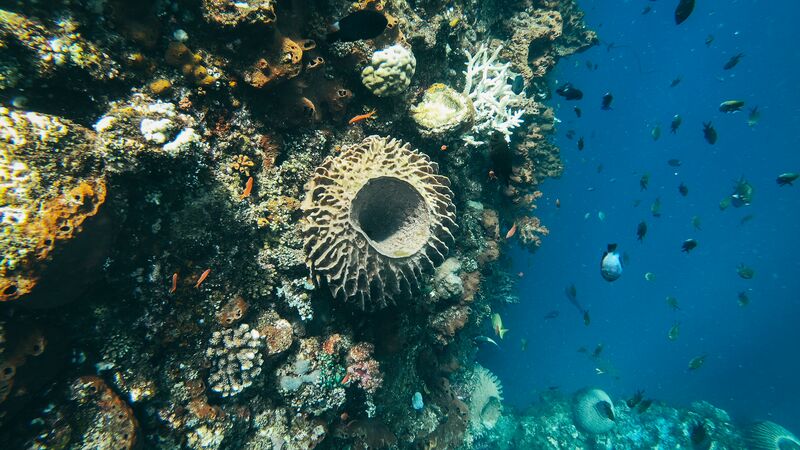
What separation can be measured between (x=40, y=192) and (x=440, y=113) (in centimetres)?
414

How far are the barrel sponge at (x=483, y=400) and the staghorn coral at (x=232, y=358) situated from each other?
778cm

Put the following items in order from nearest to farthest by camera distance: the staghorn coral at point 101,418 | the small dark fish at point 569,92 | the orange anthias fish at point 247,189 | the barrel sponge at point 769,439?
the staghorn coral at point 101,418 < the orange anthias fish at point 247,189 < the small dark fish at point 569,92 < the barrel sponge at point 769,439

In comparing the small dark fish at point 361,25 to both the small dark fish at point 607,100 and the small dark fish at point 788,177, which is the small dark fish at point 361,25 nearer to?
the small dark fish at point 607,100

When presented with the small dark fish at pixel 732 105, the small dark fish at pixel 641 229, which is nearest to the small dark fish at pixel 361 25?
the small dark fish at pixel 641 229

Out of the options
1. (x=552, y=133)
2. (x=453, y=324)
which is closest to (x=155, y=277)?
(x=453, y=324)

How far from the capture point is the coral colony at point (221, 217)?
2.51m

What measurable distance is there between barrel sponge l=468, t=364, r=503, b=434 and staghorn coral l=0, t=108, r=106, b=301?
9.74m

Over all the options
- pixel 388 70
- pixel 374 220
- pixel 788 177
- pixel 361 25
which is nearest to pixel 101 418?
pixel 374 220

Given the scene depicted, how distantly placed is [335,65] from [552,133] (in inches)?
324

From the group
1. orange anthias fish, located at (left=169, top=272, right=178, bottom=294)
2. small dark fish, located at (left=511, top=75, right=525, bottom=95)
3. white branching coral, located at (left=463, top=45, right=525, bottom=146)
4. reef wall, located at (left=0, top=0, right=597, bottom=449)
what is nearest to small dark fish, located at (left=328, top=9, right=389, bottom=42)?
reef wall, located at (left=0, top=0, right=597, bottom=449)

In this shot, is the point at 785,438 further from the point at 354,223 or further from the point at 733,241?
the point at 733,241

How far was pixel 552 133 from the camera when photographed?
1021cm

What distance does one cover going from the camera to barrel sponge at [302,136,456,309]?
3.59 m

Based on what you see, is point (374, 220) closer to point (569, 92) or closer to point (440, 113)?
point (440, 113)
